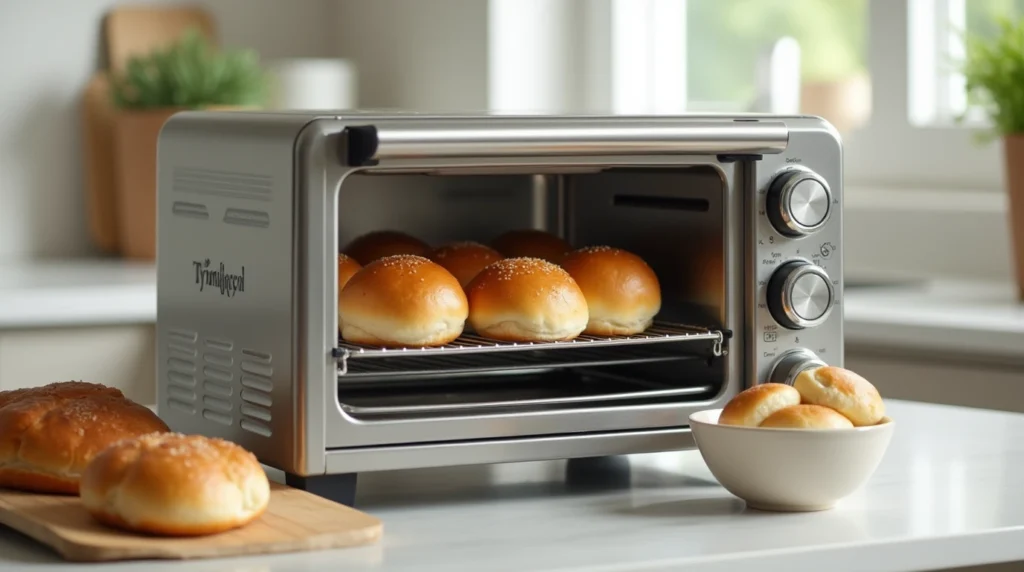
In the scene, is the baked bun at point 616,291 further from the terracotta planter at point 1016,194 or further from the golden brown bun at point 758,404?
the terracotta planter at point 1016,194

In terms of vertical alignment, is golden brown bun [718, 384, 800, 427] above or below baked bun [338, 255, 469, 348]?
below

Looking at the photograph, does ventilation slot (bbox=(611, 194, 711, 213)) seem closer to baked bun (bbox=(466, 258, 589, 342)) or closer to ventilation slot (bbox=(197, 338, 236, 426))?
baked bun (bbox=(466, 258, 589, 342))

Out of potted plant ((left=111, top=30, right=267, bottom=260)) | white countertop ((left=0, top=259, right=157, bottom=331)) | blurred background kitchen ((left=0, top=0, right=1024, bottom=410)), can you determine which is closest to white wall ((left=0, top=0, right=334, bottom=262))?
blurred background kitchen ((left=0, top=0, right=1024, bottom=410))

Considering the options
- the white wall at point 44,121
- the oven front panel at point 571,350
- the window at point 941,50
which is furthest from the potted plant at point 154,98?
the oven front panel at point 571,350

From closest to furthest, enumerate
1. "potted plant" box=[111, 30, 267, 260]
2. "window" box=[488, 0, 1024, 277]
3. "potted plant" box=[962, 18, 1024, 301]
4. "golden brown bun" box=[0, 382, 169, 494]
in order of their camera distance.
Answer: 1. "golden brown bun" box=[0, 382, 169, 494]
2. "potted plant" box=[962, 18, 1024, 301]
3. "window" box=[488, 0, 1024, 277]
4. "potted plant" box=[111, 30, 267, 260]

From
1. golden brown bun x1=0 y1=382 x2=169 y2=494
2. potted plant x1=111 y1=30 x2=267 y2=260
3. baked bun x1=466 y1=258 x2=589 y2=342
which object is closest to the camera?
golden brown bun x1=0 y1=382 x2=169 y2=494

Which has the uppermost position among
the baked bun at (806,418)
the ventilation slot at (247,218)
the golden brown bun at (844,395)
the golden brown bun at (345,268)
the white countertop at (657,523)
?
the ventilation slot at (247,218)

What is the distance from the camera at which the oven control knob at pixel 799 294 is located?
3.92 ft

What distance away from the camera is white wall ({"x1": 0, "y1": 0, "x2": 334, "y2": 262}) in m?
3.09

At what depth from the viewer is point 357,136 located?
1.04 meters

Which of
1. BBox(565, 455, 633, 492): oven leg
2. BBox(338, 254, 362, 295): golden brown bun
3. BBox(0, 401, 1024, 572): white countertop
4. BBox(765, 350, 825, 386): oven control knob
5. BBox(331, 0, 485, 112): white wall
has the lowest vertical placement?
BBox(0, 401, 1024, 572): white countertop

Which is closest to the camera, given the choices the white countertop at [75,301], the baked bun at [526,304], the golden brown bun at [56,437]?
the golden brown bun at [56,437]

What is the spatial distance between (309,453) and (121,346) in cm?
141

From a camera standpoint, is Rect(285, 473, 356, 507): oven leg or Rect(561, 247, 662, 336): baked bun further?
Rect(561, 247, 662, 336): baked bun
